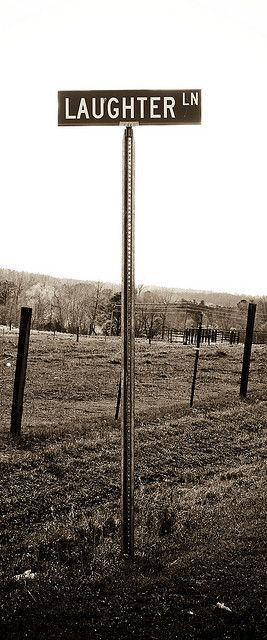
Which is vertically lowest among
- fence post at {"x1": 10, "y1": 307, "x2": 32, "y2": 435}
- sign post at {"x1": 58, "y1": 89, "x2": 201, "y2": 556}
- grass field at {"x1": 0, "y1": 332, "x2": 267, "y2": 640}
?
grass field at {"x1": 0, "y1": 332, "x2": 267, "y2": 640}

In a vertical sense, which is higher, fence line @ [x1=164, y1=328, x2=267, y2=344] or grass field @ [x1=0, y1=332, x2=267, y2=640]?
fence line @ [x1=164, y1=328, x2=267, y2=344]

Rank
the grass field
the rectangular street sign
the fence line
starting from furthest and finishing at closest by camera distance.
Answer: the fence line → the rectangular street sign → the grass field

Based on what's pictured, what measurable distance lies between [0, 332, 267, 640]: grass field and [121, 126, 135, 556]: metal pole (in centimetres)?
71

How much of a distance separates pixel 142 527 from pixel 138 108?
13.2 feet

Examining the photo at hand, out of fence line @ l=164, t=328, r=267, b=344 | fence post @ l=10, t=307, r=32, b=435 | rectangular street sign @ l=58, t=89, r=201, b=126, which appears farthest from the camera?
fence line @ l=164, t=328, r=267, b=344

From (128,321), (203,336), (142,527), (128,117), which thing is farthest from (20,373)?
(203,336)

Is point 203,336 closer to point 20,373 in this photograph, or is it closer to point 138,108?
point 20,373

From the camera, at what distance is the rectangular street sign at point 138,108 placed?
4.54m

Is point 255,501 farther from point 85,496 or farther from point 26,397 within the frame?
point 26,397

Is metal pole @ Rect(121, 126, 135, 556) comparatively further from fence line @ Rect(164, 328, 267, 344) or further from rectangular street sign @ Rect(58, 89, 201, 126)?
fence line @ Rect(164, 328, 267, 344)

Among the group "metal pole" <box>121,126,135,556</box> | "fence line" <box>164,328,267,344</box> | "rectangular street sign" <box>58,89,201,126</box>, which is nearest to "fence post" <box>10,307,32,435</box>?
"metal pole" <box>121,126,135,556</box>

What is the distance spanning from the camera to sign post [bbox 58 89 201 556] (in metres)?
4.54

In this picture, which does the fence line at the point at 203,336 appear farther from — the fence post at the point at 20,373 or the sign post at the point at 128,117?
the sign post at the point at 128,117

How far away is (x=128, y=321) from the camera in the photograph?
471cm
